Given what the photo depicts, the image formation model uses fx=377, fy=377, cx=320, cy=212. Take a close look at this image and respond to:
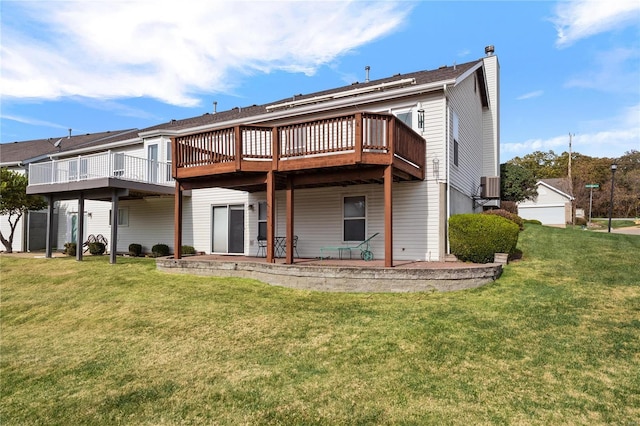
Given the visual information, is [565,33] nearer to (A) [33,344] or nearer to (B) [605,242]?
(B) [605,242]

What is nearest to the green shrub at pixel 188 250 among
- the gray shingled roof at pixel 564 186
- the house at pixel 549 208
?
the house at pixel 549 208

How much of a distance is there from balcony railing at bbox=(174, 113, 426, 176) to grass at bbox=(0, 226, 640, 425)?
347 cm

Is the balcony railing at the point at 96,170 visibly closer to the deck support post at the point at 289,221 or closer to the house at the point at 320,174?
the house at the point at 320,174

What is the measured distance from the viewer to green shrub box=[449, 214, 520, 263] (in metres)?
9.88

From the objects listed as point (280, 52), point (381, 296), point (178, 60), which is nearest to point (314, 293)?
point (381, 296)

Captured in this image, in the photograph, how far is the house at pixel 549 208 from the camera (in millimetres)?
31078

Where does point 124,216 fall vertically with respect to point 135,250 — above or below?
above

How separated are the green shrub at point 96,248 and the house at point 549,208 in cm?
2809

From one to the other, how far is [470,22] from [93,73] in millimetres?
14156

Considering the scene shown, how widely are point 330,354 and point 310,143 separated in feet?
18.0

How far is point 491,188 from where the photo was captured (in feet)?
49.6

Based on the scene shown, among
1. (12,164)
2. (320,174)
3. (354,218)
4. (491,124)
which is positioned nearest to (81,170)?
(12,164)

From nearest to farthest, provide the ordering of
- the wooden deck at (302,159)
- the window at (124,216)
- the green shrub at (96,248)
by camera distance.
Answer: the wooden deck at (302,159) < the green shrub at (96,248) < the window at (124,216)

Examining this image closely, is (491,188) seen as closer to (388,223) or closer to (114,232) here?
(388,223)
